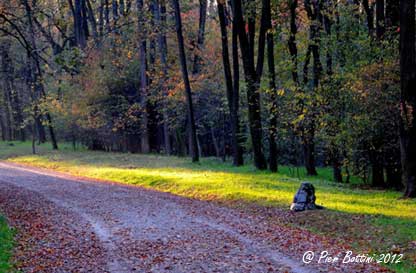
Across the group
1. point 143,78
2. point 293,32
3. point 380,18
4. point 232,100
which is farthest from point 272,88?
point 143,78

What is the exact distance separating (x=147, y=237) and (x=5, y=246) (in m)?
2.94

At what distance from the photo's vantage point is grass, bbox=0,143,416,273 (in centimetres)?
1036

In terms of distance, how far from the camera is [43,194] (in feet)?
60.7

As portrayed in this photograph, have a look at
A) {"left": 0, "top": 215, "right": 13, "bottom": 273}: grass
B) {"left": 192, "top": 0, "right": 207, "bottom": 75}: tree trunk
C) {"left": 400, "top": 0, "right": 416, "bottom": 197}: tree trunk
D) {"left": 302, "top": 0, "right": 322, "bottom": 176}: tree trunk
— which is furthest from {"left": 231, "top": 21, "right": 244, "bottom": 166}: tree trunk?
A: {"left": 0, "top": 215, "right": 13, "bottom": 273}: grass

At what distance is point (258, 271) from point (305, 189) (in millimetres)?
5216

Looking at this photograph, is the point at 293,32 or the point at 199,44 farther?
the point at 199,44

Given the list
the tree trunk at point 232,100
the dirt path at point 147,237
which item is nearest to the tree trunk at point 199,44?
the tree trunk at point 232,100

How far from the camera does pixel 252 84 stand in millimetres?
22109

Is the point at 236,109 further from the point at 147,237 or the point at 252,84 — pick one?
the point at 147,237

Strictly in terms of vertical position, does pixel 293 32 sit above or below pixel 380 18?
above

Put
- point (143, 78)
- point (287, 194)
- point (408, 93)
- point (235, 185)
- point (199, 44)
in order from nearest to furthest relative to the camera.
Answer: point (408, 93) < point (287, 194) < point (235, 185) < point (143, 78) < point (199, 44)

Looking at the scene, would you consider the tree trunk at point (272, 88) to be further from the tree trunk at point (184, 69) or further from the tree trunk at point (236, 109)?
the tree trunk at point (184, 69)

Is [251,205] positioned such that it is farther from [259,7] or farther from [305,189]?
[259,7]

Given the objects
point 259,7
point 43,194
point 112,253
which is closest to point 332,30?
point 259,7
